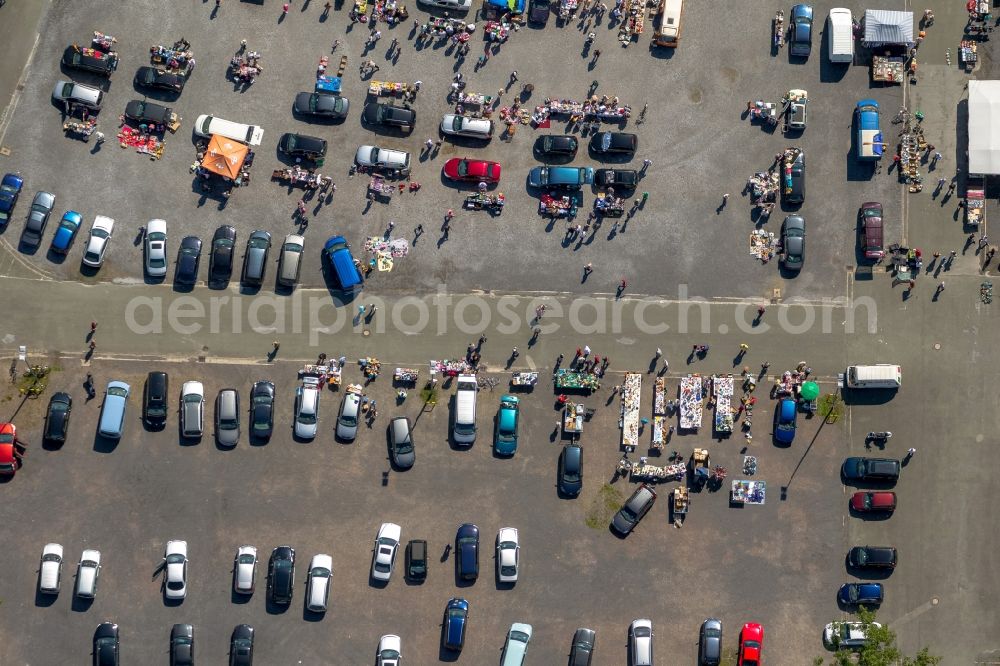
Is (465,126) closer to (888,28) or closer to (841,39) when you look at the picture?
(841,39)

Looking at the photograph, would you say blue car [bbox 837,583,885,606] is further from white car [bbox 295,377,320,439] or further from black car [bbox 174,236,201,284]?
black car [bbox 174,236,201,284]

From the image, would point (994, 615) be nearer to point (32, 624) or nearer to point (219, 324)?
point (219, 324)

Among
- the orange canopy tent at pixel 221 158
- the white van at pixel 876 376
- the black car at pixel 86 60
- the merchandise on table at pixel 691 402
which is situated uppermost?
the black car at pixel 86 60

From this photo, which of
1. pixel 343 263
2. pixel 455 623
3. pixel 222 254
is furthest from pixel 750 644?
pixel 222 254

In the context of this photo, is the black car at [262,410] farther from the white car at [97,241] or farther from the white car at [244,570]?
the white car at [97,241]

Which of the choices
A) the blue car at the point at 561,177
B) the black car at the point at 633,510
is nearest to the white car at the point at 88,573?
the black car at the point at 633,510

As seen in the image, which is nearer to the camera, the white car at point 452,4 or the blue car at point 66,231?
the blue car at point 66,231

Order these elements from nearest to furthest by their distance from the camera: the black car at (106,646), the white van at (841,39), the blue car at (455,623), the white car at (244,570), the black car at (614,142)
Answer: the black car at (106,646), the white car at (244,570), the blue car at (455,623), the black car at (614,142), the white van at (841,39)
